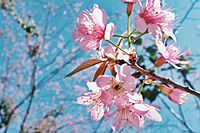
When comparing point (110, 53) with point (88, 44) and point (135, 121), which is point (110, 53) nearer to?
point (88, 44)

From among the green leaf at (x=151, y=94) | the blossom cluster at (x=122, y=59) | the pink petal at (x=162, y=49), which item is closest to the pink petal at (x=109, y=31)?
the blossom cluster at (x=122, y=59)

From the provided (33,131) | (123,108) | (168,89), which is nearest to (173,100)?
(168,89)

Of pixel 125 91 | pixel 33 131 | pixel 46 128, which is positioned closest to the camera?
pixel 125 91

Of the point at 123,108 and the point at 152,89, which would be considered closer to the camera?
the point at 123,108

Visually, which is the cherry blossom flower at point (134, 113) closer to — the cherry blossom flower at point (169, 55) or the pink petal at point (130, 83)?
the pink petal at point (130, 83)

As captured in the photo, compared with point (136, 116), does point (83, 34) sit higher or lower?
higher

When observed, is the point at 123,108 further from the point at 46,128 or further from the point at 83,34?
the point at 46,128

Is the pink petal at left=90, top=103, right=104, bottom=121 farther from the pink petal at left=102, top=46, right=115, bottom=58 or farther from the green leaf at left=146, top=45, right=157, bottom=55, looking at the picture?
the green leaf at left=146, top=45, right=157, bottom=55

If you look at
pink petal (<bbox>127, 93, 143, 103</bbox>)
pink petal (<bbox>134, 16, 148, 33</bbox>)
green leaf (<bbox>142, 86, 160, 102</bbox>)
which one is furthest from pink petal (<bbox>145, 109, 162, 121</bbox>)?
green leaf (<bbox>142, 86, 160, 102</bbox>)
